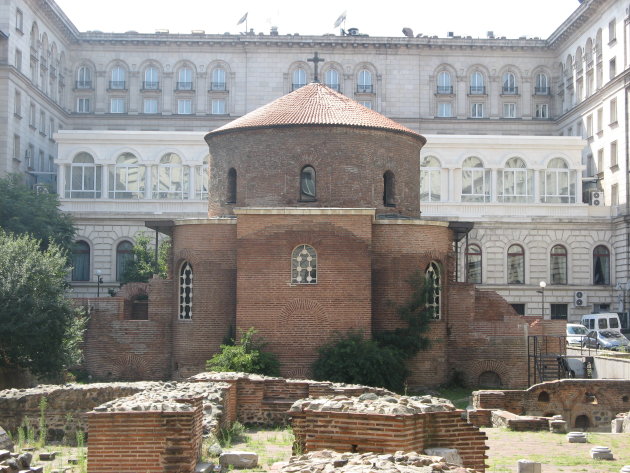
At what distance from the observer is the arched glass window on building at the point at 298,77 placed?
2872 inches

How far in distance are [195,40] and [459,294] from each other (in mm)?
46608

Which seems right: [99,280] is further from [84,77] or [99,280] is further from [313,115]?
[84,77]

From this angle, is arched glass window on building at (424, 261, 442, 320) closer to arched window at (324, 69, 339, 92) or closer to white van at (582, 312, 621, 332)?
white van at (582, 312, 621, 332)

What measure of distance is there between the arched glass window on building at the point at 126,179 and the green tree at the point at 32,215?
7.36 meters

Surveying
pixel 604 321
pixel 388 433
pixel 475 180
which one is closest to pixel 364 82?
pixel 475 180

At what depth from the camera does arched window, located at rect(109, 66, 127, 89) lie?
239 feet

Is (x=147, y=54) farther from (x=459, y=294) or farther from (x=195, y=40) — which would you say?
(x=459, y=294)

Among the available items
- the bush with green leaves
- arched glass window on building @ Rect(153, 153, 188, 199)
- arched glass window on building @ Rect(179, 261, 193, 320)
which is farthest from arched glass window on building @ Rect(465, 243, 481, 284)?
the bush with green leaves

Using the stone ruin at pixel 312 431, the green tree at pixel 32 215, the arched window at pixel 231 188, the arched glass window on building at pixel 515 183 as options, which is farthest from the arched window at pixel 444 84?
the stone ruin at pixel 312 431

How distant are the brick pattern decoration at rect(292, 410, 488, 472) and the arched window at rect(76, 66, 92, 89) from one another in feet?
206

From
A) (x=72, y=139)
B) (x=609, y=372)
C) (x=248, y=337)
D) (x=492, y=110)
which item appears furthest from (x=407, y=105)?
(x=248, y=337)

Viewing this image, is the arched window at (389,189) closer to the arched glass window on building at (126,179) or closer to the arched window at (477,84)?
the arched glass window on building at (126,179)

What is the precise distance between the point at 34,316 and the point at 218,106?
154 ft

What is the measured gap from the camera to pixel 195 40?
238ft
